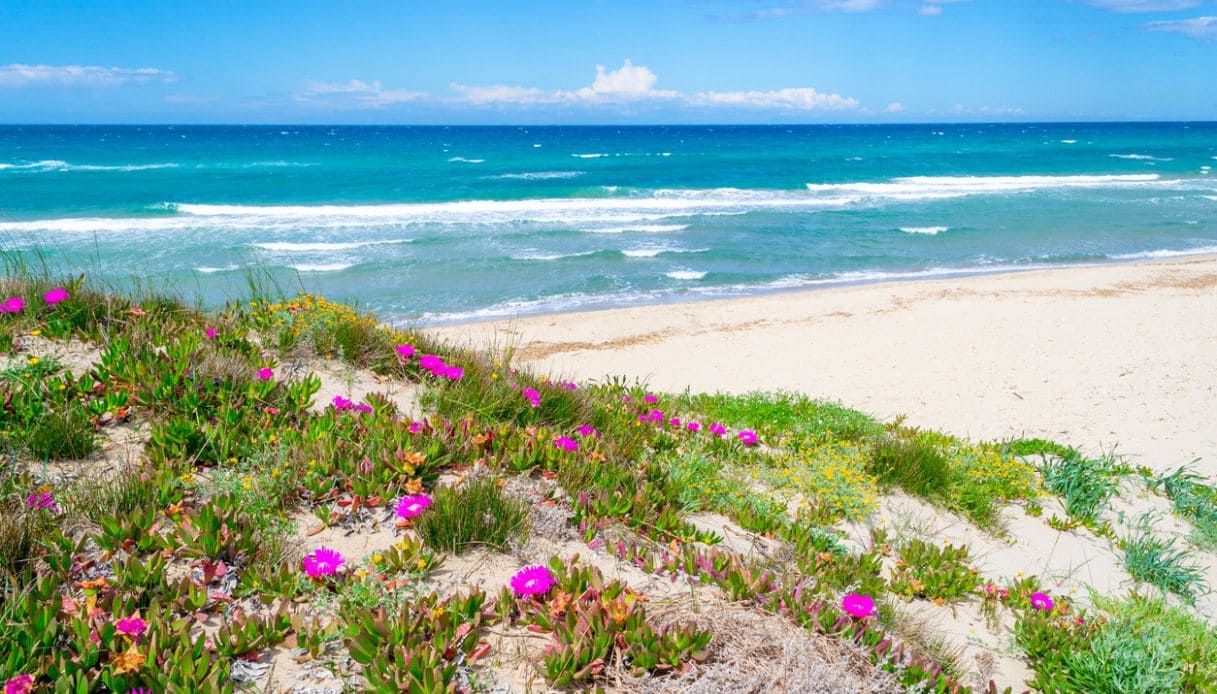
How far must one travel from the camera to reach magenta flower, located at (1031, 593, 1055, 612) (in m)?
3.69

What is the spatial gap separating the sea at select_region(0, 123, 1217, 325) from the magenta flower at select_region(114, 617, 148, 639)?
3.56 m

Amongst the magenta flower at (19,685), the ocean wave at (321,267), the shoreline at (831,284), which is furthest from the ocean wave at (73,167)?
the magenta flower at (19,685)

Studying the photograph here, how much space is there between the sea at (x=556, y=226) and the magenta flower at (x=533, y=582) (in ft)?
12.2

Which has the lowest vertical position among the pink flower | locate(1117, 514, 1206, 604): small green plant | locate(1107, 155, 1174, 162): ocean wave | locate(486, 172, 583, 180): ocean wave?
locate(1117, 514, 1206, 604): small green plant

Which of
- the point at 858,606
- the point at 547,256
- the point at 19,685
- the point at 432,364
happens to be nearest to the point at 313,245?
the point at 547,256

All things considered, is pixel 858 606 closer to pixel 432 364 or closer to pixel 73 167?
pixel 432 364

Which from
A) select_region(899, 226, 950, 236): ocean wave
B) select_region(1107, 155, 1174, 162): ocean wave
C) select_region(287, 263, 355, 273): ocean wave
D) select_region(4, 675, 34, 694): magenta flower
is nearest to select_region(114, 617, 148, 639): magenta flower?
select_region(4, 675, 34, 694): magenta flower

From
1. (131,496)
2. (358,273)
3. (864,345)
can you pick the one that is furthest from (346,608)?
(358,273)

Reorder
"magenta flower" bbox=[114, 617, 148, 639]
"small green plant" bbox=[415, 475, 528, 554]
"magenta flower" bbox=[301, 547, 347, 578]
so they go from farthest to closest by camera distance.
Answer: "small green plant" bbox=[415, 475, 528, 554]
"magenta flower" bbox=[301, 547, 347, 578]
"magenta flower" bbox=[114, 617, 148, 639]

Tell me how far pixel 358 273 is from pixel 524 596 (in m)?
16.8

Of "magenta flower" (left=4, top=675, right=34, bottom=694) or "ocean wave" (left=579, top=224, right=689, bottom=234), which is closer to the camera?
"magenta flower" (left=4, top=675, right=34, bottom=694)

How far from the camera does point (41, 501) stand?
10.3ft

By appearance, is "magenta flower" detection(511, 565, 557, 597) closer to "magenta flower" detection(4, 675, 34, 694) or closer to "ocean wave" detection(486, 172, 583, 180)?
"magenta flower" detection(4, 675, 34, 694)

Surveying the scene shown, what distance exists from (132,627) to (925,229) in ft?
91.0
